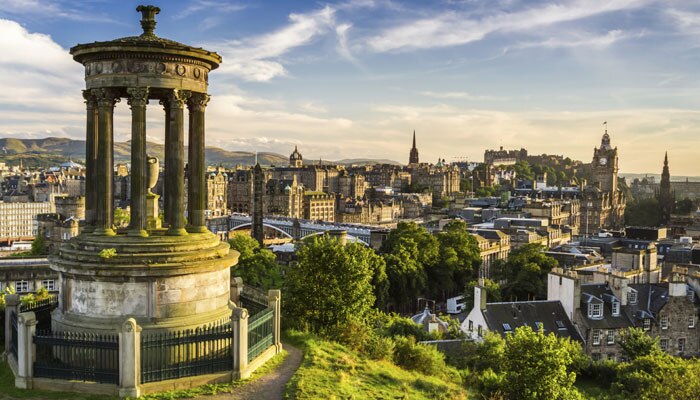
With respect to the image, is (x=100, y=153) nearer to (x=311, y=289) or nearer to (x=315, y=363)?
(x=315, y=363)

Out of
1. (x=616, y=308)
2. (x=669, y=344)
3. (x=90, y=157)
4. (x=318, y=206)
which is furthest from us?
(x=318, y=206)

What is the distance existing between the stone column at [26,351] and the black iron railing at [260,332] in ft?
17.7

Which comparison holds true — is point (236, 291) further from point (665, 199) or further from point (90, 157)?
point (665, 199)

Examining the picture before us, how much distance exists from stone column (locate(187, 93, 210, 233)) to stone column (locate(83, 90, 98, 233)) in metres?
2.72

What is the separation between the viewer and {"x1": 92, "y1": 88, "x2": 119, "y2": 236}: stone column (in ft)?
60.3

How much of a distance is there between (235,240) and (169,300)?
56.7 meters

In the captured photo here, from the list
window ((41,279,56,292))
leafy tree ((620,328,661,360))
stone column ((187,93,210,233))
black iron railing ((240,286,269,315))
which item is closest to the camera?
stone column ((187,93,210,233))

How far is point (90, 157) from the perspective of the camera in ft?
62.6

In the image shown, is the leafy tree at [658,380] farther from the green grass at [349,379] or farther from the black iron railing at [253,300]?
the black iron railing at [253,300]

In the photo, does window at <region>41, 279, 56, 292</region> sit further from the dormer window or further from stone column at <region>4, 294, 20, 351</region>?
the dormer window

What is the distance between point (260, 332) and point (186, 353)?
8.02 ft

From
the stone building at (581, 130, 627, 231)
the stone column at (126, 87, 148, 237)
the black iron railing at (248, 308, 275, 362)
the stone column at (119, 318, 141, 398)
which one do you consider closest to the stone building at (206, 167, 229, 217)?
the stone building at (581, 130, 627, 231)

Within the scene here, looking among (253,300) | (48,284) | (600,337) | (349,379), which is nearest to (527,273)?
(600,337)

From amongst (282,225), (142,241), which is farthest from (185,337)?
(282,225)
